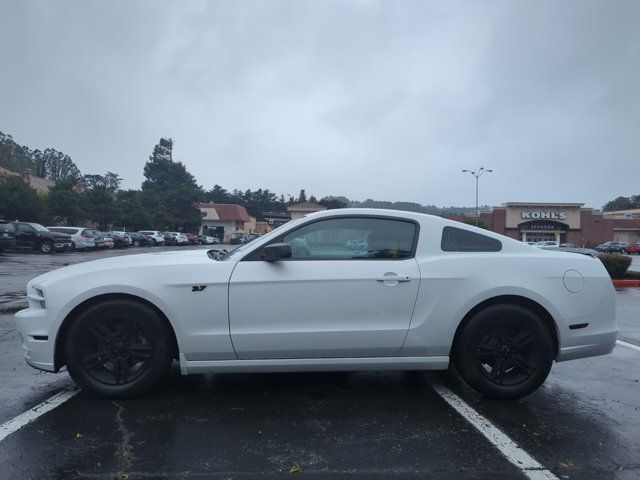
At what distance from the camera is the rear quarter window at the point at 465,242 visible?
4.33 metres

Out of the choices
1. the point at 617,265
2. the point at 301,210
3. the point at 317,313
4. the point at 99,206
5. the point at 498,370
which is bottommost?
the point at 498,370

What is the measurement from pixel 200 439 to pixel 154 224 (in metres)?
59.5

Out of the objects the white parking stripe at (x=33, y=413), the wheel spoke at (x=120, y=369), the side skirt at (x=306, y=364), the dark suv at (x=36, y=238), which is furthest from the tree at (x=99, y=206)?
the side skirt at (x=306, y=364)

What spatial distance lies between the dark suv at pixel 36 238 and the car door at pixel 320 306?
2645cm

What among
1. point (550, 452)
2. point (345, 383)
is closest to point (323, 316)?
point (345, 383)

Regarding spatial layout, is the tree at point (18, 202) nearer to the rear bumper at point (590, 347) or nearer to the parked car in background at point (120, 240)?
the parked car in background at point (120, 240)

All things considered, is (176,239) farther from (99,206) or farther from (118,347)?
(118,347)

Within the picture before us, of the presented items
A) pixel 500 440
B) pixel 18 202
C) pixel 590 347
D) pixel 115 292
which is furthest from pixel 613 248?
pixel 115 292

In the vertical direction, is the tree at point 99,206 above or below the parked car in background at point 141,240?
above

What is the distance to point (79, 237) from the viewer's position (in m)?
29.8

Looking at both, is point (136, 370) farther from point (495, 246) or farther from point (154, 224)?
point (154, 224)

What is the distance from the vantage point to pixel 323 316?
403 centimetres

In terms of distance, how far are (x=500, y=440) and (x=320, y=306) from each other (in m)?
1.59

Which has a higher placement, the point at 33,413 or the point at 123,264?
the point at 123,264
